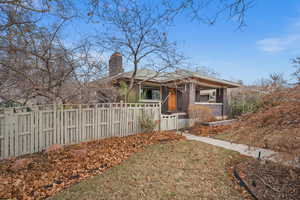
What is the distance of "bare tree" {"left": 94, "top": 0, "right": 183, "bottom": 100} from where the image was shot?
673cm

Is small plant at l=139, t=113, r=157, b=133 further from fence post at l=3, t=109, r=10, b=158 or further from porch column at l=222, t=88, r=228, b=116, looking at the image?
porch column at l=222, t=88, r=228, b=116

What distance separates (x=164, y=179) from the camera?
3.01 m

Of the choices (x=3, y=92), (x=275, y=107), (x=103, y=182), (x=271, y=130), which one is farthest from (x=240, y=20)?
(x=3, y=92)

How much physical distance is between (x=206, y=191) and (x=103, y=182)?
7.02 ft

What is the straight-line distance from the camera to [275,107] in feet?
7.77

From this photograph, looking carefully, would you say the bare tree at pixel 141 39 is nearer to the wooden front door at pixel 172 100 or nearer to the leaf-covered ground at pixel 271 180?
the wooden front door at pixel 172 100

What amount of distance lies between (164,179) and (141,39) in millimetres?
6651

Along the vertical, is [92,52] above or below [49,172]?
above

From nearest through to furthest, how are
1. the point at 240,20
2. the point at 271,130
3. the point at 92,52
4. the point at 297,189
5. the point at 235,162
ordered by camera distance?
1. the point at 271,130
2. the point at 297,189
3. the point at 240,20
4. the point at 235,162
5. the point at 92,52

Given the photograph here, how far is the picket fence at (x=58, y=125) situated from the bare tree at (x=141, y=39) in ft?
9.41

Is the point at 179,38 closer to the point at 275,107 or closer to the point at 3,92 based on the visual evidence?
the point at 275,107

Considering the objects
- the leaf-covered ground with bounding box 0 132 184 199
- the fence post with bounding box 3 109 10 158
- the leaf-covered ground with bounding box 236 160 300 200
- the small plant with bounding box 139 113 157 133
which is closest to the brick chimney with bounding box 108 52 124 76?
the small plant with bounding box 139 113 157 133

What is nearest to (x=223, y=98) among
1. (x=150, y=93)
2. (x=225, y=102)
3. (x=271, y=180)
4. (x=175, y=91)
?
(x=225, y=102)

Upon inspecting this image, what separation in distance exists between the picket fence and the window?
187 inches
